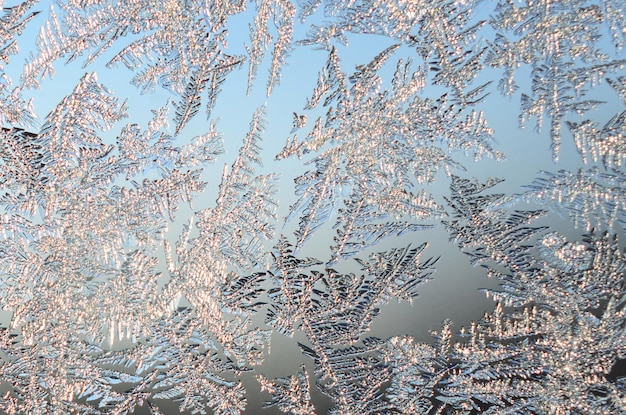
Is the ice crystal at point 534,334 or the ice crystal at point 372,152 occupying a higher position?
the ice crystal at point 372,152

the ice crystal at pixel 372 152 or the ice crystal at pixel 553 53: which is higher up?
the ice crystal at pixel 553 53

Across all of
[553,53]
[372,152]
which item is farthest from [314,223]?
[553,53]

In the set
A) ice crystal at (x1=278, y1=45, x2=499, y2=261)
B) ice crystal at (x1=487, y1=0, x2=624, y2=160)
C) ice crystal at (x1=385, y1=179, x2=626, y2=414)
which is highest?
ice crystal at (x1=487, y1=0, x2=624, y2=160)

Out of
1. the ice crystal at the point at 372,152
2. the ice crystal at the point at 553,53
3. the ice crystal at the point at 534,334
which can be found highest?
the ice crystal at the point at 553,53

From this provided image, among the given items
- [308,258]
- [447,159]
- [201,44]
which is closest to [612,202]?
[447,159]

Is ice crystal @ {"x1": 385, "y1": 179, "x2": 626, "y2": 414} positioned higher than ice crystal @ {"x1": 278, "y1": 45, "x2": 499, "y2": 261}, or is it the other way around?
ice crystal @ {"x1": 278, "y1": 45, "x2": 499, "y2": 261}

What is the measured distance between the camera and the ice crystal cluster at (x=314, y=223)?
490 millimetres

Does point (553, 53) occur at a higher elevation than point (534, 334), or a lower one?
higher

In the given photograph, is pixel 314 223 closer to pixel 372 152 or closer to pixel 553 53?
pixel 372 152

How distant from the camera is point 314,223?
0.52 metres

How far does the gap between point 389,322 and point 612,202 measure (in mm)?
203

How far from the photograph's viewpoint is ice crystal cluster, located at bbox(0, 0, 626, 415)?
1.61 ft

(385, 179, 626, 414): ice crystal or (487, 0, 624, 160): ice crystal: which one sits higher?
(487, 0, 624, 160): ice crystal

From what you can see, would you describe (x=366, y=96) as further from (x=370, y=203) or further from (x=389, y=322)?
(x=389, y=322)
